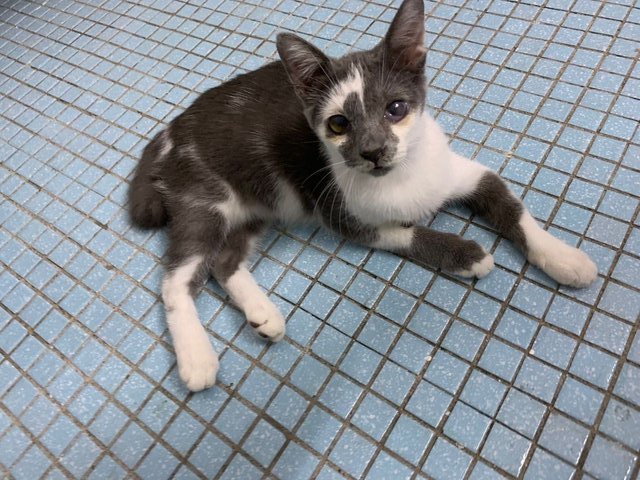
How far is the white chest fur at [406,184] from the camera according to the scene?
Answer: 1135mm

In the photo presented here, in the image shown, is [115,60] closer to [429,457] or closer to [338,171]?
[338,171]

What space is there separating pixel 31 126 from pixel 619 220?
2.02 meters

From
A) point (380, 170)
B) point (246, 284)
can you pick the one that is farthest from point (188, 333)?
point (380, 170)

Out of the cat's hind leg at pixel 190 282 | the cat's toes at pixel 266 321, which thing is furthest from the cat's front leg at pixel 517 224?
the cat's hind leg at pixel 190 282

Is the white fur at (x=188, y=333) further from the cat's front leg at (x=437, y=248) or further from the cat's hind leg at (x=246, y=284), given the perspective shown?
the cat's front leg at (x=437, y=248)

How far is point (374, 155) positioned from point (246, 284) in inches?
19.9

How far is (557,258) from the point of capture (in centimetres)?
112

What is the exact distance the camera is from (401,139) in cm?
101

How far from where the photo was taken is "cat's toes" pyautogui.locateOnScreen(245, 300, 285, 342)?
1.16 meters

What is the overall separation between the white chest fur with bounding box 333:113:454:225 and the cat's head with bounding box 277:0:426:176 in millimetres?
84

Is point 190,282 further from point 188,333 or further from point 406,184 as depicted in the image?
point 406,184

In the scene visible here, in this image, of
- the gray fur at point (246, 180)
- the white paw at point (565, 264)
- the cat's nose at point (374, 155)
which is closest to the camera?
the cat's nose at point (374, 155)

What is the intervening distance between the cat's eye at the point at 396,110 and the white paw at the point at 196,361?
2.26ft

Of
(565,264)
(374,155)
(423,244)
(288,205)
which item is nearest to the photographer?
(374,155)
